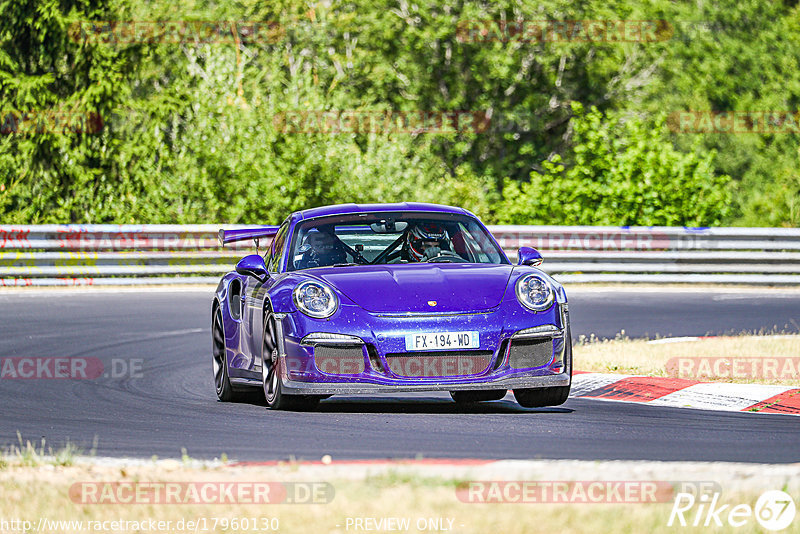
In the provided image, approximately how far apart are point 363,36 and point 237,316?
3275 centimetres

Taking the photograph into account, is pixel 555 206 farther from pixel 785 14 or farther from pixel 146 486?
pixel 785 14

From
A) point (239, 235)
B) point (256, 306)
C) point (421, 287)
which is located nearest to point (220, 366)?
point (239, 235)

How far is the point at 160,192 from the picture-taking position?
26047 mm

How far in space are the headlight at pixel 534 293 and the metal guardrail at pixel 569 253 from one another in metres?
13.3

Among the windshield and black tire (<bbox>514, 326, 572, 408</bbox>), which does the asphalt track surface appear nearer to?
black tire (<bbox>514, 326, 572, 408</bbox>)

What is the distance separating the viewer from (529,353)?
8422 mm

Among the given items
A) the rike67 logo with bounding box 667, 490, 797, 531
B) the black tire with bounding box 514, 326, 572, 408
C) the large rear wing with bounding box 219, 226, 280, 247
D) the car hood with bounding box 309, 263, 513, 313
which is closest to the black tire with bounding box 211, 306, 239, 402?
the large rear wing with bounding box 219, 226, 280, 247

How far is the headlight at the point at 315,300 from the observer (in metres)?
8.38

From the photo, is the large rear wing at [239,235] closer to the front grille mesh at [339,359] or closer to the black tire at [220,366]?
the black tire at [220,366]

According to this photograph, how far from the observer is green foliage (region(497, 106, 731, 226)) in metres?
26.0

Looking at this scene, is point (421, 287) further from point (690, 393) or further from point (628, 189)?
point (628, 189)

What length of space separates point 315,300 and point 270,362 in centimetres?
64

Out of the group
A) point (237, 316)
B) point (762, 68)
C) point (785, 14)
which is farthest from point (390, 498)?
point (785, 14)

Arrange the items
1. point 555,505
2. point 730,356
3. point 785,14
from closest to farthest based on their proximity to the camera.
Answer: point 555,505, point 730,356, point 785,14
